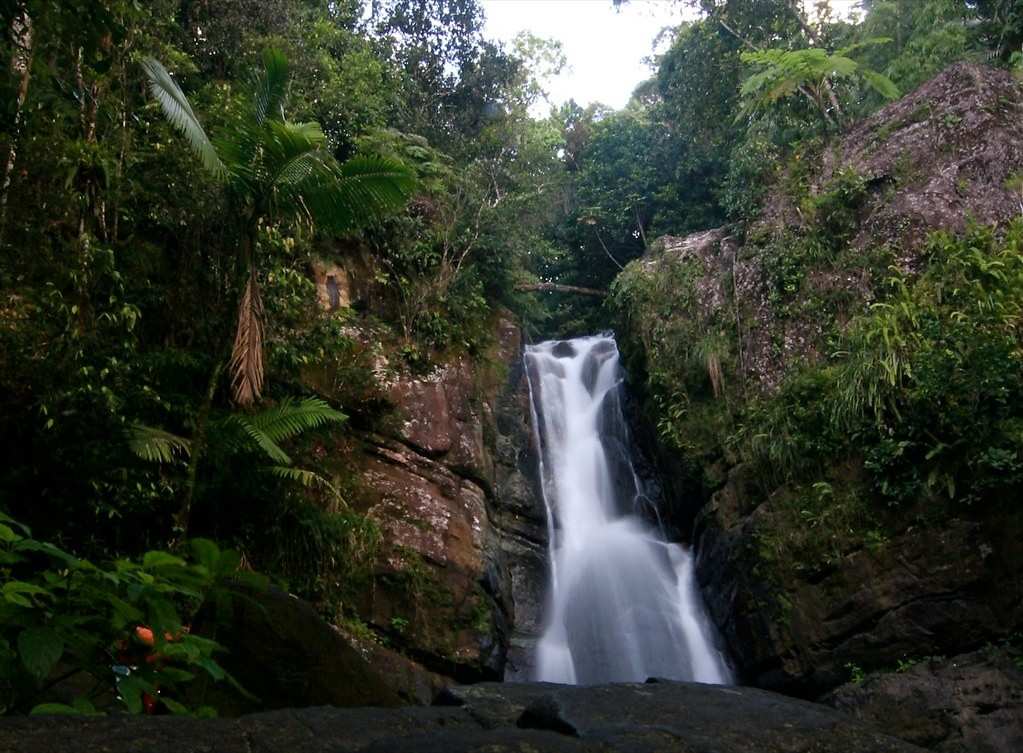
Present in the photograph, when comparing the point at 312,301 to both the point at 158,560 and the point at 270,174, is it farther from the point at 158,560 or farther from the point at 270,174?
the point at 158,560

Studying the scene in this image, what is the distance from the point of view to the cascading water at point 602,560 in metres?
10.9

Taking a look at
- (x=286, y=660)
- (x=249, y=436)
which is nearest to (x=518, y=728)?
(x=286, y=660)

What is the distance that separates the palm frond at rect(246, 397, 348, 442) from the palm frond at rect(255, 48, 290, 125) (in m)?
2.86

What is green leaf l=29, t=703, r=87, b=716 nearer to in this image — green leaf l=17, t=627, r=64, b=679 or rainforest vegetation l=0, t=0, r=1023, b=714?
rainforest vegetation l=0, t=0, r=1023, b=714

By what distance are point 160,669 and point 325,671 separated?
13.1 feet

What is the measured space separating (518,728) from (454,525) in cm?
666

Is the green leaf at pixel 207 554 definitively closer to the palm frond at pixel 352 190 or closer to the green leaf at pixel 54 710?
the green leaf at pixel 54 710

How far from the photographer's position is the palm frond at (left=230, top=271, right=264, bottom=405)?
25.5 ft

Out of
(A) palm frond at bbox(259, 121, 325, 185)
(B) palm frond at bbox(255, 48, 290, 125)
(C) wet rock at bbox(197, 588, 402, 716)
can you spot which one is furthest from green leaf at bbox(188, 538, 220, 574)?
(B) palm frond at bbox(255, 48, 290, 125)

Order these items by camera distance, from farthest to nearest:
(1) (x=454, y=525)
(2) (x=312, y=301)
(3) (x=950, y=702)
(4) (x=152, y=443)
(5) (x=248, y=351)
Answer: (2) (x=312, y=301) < (1) (x=454, y=525) < (3) (x=950, y=702) < (5) (x=248, y=351) < (4) (x=152, y=443)

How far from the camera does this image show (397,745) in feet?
10.3

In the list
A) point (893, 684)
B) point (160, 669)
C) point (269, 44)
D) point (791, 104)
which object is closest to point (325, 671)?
point (160, 669)

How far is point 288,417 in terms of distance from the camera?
8383 mm

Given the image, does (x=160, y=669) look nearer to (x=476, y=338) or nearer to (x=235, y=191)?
(x=235, y=191)
